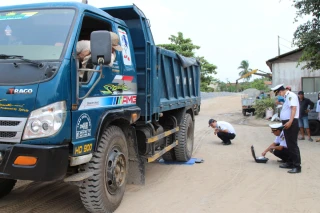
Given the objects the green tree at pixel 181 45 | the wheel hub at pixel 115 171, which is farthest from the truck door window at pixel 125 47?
the green tree at pixel 181 45

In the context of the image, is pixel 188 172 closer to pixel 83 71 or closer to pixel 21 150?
pixel 83 71

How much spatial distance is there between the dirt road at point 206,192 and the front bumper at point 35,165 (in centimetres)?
133

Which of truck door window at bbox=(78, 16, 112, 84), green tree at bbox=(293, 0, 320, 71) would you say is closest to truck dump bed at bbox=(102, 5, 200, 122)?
truck door window at bbox=(78, 16, 112, 84)

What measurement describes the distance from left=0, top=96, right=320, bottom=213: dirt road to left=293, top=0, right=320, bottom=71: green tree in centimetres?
Result: 504

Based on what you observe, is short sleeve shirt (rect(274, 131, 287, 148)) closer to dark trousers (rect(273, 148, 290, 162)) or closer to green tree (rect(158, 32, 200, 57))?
dark trousers (rect(273, 148, 290, 162))

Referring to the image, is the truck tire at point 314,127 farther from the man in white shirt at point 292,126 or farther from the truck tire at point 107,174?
the truck tire at point 107,174

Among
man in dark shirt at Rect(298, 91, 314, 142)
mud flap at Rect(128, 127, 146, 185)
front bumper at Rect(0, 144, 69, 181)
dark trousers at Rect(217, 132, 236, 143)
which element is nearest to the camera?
front bumper at Rect(0, 144, 69, 181)

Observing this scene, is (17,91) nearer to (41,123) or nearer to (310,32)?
(41,123)

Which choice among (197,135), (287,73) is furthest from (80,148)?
(287,73)

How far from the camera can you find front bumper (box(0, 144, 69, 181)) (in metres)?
3.06

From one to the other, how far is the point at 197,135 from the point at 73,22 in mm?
9413

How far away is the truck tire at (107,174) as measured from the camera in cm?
374

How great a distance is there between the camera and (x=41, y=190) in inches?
198

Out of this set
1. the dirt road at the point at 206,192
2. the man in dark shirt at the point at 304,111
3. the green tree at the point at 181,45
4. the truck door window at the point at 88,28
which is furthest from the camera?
the green tree at the point at 181,45
